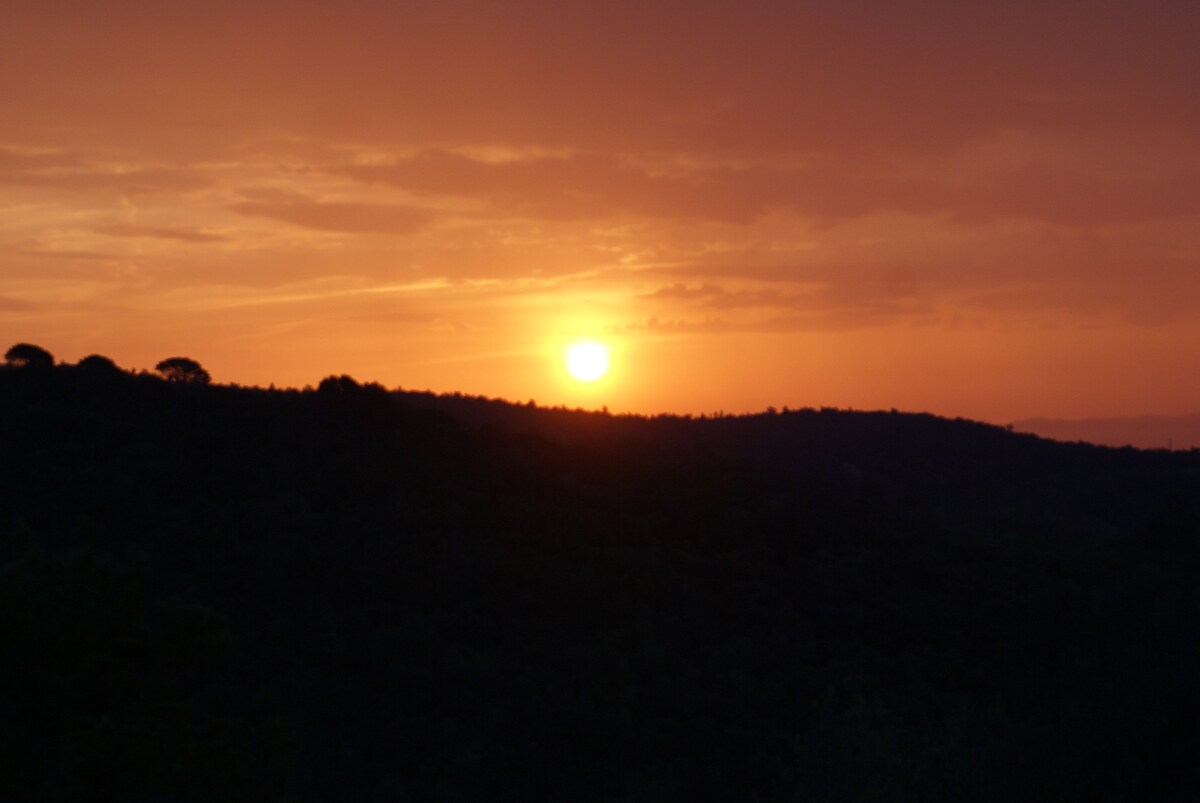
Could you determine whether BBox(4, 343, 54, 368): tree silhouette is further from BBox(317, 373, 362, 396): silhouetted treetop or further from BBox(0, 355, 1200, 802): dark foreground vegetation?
BBox(317, 373, 362, 396): silhouetted treetop

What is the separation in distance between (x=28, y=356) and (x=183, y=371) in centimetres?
876

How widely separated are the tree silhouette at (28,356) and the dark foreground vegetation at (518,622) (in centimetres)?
213

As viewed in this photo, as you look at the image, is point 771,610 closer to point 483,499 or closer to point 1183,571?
point 483,499

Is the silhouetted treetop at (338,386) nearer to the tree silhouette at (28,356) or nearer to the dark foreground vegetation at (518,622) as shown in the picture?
the dark foreground vegetation at (518,622)

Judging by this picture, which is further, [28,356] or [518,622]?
[28,356]

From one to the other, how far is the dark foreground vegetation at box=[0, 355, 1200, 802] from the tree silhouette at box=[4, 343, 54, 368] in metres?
2.13

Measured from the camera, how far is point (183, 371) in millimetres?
66562

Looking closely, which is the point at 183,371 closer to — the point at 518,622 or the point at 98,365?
the point at 98,365

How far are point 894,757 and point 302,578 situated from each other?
26.9 m

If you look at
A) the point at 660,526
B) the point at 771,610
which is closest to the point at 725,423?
the point at 660,526

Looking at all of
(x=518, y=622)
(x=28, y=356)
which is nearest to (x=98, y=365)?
(x=28, y=356)

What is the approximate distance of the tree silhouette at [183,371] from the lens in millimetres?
65500

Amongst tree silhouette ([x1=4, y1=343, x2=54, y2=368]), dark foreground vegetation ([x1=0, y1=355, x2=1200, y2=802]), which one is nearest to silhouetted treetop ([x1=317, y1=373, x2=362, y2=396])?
dark foreground vegetation ([x1=0, y1=355, x2=1200, y2=802])

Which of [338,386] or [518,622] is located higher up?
[338,386]
